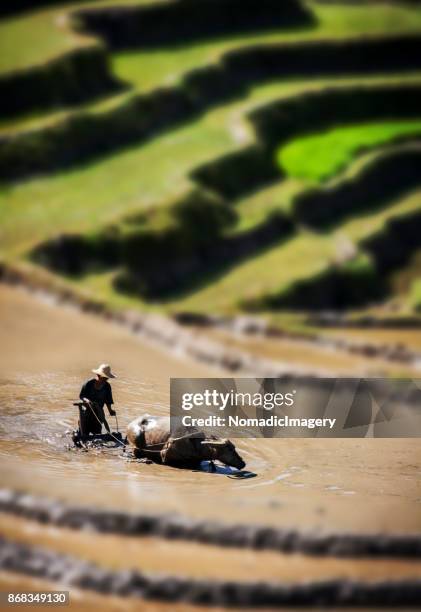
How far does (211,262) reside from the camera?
26266 millimetres

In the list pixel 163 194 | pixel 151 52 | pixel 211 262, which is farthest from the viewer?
pixel 151 52

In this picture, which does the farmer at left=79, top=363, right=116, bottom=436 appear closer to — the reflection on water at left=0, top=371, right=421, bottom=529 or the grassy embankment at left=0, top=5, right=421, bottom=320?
the reflection on water at left=0, top=371, right=421, bottom=529

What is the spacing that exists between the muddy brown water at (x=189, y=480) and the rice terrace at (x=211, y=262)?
35 millimetres

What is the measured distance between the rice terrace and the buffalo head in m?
0.30

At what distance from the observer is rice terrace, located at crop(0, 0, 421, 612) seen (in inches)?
413

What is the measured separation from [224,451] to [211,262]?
585 inches

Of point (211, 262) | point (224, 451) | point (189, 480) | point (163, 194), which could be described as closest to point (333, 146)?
point (163, 194)

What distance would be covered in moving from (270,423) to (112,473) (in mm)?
2491

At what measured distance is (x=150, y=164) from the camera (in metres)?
28.5

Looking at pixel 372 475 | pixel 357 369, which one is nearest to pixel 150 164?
pixel 357 369

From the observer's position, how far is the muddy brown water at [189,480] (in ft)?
34.1

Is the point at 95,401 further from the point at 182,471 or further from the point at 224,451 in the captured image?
the point at 224,451

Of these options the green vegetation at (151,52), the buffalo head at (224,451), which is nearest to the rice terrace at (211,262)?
the green vegetation at (151,52)

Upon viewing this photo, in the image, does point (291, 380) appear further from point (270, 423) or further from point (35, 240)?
point (35, 240)
